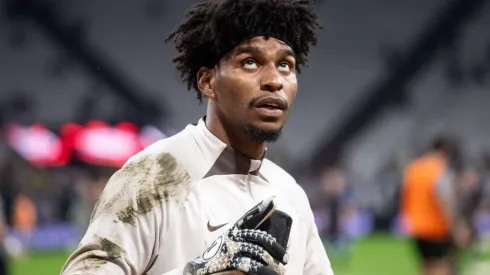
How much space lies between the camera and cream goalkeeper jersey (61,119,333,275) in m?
2.50

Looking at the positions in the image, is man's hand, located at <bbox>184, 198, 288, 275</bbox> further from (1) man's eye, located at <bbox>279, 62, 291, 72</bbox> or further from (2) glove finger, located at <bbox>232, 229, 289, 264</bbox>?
(1) man's eye, located at <bbox>279, 62, 291, 72</bbox>

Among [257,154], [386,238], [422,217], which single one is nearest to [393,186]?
[386,238]

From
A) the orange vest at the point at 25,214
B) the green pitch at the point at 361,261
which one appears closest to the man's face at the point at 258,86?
the green pitch at the point at 361,261

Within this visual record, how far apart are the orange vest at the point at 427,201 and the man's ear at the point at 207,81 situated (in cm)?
596

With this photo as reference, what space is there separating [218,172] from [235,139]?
12cm

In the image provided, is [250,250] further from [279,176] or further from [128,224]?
[279,176]

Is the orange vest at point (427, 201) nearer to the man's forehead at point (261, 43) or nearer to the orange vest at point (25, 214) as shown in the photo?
the man's forehead at point (261, 43)

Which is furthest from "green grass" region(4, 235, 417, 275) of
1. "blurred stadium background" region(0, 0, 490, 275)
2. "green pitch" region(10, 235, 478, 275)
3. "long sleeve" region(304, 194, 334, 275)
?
"long sleeve" region(304, 194, 334, 275)

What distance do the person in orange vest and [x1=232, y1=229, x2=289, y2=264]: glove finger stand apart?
6451 mm

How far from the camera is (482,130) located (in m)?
21.5

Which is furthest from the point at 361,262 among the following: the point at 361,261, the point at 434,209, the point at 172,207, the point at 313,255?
the point at 172,207

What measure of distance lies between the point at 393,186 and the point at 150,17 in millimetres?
6548

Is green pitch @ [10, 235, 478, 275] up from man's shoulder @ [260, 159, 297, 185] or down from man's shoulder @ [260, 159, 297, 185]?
up

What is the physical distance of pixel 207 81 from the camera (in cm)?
292
